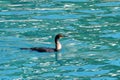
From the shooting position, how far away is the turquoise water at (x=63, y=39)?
1070 inches

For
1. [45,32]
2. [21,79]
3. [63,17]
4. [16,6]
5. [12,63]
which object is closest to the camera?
[21,79]

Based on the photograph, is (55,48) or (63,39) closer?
(55,48)

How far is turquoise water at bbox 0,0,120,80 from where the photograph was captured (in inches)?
1070

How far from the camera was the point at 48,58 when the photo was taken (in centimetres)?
2945

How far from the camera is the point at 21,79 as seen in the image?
2611 centimetres

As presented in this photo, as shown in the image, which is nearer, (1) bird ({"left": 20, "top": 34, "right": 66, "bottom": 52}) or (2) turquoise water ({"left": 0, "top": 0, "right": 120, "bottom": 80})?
(2) turquoise water ({"left": 0, "top": 0, "right": 120, "bottom": 80})

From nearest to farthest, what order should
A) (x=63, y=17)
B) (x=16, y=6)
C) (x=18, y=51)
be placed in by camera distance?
(x=18, y=51) < (x=63, y=17) < (x=16, y=6)

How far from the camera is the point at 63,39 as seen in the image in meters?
33.4

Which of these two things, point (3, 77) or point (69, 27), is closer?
point (3, 77)

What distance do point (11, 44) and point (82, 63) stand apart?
4363 millimetres

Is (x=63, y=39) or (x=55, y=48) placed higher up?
(x=63, y=39)

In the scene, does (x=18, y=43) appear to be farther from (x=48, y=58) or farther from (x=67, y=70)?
(x=67, y=70)

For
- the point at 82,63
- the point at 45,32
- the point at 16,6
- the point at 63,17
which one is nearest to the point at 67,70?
the point at 82,63

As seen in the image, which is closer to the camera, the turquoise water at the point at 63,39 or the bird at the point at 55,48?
the turquoise water at the point at 63,39
